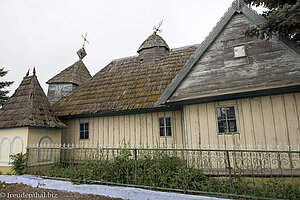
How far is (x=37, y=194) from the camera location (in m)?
7.04

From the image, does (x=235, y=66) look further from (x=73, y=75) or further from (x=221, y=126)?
(x=73, y=75)

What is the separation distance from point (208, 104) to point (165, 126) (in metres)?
2.71

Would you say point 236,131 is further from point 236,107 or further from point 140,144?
point 140,144

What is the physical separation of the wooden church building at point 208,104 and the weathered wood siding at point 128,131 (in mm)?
49

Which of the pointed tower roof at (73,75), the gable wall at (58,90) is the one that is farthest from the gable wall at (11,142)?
the pointed tower roof at (73,75)

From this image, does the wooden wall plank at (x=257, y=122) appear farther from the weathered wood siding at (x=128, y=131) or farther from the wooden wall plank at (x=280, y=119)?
the weathered wood siding at (x=128, y=131)

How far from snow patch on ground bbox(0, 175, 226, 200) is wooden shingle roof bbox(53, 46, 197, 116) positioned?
13.5ft

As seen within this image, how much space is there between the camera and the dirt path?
656 centimetres

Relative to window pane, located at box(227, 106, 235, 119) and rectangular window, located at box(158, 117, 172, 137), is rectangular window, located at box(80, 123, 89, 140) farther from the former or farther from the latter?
window pane, located at box(227, 106, 235, 119)

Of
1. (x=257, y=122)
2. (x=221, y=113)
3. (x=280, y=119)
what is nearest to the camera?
(x=280, y=119)

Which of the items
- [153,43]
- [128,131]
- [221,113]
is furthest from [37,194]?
[153,43]

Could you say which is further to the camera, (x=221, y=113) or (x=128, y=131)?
(x=128, y=131)

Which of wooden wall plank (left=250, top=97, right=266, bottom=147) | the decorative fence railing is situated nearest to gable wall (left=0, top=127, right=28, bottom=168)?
the decorative fence railing

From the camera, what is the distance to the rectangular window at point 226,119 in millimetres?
8023
